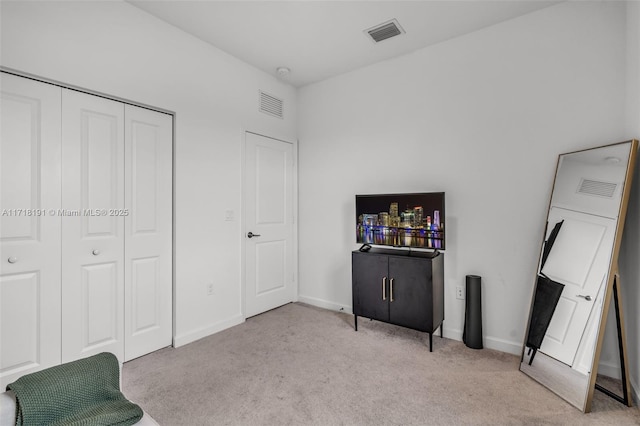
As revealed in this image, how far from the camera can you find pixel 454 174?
287cm

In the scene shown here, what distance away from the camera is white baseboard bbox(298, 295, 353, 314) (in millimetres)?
3602

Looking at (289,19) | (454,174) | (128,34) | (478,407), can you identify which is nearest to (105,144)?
(128,34)

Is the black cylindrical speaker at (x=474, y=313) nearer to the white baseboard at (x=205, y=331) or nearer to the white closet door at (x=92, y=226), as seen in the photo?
the white baseboard at (x=205, y=331)

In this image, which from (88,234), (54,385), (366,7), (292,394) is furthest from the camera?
(366,7)

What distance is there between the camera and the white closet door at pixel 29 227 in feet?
6.38

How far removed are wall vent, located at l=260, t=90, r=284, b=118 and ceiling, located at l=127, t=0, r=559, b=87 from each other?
1.29 ft

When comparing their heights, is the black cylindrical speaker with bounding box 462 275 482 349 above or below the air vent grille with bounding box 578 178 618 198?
below

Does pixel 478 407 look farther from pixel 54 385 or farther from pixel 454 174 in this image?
pixel 54 385

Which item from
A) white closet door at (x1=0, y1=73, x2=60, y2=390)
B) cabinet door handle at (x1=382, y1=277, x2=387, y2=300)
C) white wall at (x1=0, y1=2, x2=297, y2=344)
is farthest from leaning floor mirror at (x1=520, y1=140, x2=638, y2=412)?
white closet door at (x1=0, y1=73, x2=60, y2=390)

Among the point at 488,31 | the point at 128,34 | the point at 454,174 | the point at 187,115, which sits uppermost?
the point at 488,31

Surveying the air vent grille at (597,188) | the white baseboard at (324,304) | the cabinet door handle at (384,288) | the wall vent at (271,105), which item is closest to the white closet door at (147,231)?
the wall vent at (271,105)

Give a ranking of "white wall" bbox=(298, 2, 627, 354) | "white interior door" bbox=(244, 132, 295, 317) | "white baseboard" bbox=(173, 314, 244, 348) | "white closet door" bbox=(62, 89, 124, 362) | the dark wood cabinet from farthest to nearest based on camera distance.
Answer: "white interior door" bbox=(244, 132, 295, 317) < "white baseboard" bbox=(173, 314, 244, 348) < the dark wood cabinet < "white wall" bbox=(298, 2, 627, 354) < "white closet door" bbox=(62, 89, 124, 362)

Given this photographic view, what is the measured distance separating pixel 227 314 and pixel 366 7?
3.04m

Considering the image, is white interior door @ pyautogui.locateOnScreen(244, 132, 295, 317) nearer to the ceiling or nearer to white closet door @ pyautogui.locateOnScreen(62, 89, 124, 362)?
the ceiling
